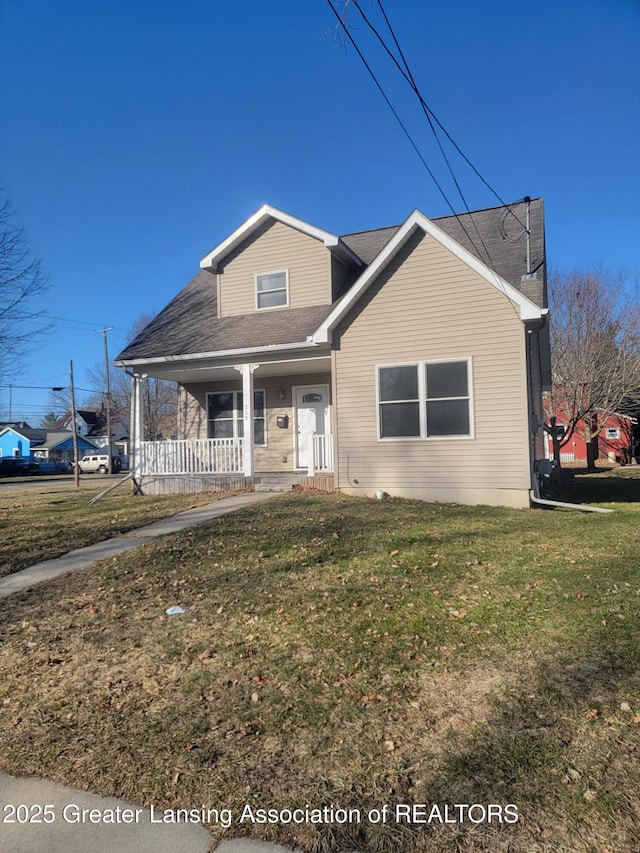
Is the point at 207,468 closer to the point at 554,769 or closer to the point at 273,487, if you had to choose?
the point at 273,487

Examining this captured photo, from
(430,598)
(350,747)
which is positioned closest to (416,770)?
(350,747)

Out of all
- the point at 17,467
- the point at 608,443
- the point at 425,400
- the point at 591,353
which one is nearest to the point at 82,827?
the point at 425,400

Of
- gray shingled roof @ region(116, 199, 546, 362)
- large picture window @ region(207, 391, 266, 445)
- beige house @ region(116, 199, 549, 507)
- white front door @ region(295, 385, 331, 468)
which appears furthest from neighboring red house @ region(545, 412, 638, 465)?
large picture window @ region(207, 391, 266, 445)

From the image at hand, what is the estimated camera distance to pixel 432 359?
10.5m

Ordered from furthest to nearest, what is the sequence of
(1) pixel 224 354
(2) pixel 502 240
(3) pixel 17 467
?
(3) pixel 17 467
(2) pixel 502 240
(1) pixel 224 354

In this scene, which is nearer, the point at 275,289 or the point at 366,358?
the point at 366,358

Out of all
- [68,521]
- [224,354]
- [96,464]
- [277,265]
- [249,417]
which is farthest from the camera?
[96,464]

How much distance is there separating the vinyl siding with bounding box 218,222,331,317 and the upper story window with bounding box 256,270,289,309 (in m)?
0.10

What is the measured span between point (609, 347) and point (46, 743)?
2656cm

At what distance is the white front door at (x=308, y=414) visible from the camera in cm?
1384

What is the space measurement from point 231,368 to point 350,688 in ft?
34.1

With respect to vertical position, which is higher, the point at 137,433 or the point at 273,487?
the point at 137,433

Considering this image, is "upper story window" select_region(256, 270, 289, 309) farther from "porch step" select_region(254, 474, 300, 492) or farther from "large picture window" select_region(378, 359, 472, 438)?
"porch step" select_region(254, 474, 300, 492)

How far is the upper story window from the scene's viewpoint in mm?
13586
